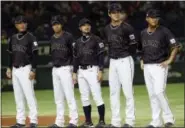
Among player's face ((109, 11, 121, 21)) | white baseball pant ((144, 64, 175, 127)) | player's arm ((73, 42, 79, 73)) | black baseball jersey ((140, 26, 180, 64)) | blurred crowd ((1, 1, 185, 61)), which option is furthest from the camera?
blurred crowd ((1, 1, 185, 61))

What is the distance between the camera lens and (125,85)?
33.8ft

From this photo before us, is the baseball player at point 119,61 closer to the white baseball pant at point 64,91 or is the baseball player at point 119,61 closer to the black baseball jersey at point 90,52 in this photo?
the black baseball jersey at point 90,52

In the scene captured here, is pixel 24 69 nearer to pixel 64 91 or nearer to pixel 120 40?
pixel 64 91

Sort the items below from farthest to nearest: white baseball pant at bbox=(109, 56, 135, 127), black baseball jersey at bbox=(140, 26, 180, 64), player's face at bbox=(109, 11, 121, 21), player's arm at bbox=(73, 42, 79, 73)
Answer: player's arm at bbox=(73, 42, 79, 73) < player's face at bbox=(109, 11, 121, 21) < white baseball pant at bbox=(109, 56, 135, 127) < black baseball jersey at bbox=(140, 26, 180, 64)

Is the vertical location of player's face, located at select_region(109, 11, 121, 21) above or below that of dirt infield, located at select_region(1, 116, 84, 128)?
above

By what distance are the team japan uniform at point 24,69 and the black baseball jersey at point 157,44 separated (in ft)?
7.43

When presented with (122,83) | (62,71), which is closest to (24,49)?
(62,71)

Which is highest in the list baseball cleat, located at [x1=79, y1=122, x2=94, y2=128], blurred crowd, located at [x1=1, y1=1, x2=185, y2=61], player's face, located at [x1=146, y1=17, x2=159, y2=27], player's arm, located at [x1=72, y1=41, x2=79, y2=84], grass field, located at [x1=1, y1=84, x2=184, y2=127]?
blurred crowd, located at [x1=1, y1=1, x2=185, y2=61]

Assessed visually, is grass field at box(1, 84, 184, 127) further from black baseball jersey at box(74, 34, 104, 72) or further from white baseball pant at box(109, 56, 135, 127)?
black baseball jersey at box(74, 34, 104, 72)

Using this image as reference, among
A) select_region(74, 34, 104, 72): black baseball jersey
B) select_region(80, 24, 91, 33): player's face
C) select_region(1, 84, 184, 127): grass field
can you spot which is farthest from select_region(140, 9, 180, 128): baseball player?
select_region(80, 24, 91, 33): player's face

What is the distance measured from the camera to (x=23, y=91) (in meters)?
11.1

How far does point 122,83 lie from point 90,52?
3.38 ft

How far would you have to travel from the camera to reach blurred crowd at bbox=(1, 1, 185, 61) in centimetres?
2053

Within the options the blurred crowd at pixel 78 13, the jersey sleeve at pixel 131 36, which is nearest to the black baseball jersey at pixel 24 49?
the jersey sleeve at pixel 131 36
